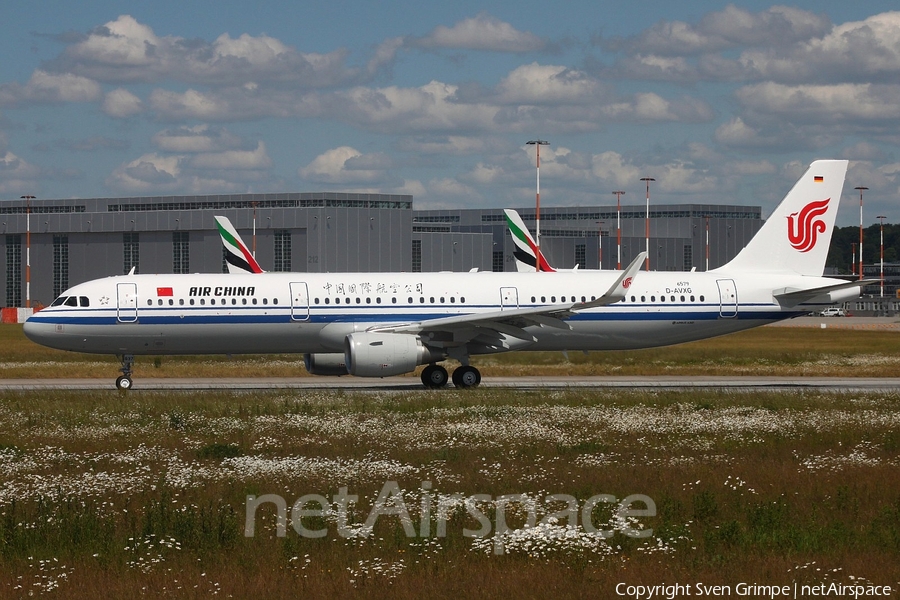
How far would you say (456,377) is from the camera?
31438 millimetres

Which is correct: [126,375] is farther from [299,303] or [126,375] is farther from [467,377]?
[467,377]

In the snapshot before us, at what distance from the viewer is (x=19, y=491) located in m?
14.4

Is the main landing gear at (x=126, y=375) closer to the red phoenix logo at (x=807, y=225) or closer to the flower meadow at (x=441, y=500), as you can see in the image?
the flower meadow at (x=441, y=500)

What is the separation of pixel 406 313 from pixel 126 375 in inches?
322

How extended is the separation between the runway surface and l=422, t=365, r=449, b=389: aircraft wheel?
0.38 metres

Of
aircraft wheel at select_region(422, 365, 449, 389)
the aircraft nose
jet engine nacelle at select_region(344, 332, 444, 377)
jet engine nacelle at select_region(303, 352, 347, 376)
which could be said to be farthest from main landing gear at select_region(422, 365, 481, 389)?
the aircraft nose

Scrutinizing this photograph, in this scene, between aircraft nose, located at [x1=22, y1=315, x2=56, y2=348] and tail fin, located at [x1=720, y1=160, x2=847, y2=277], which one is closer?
aircraft nose, located at [x1=22, y1=315, x2=56, y2=348]

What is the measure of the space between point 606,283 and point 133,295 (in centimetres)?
1388

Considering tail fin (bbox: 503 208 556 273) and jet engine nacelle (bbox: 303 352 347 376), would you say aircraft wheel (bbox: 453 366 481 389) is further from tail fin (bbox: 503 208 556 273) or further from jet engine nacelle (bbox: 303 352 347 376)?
tail fin (bbox: 503 208 556 273)

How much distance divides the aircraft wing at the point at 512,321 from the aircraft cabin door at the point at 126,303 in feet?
22.2

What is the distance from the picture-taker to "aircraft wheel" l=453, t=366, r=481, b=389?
3132 cm

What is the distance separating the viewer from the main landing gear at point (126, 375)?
1211 inches

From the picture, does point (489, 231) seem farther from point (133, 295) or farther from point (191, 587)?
point (191, 587)

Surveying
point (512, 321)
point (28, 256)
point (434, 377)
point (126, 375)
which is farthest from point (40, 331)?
point (28, 256)
